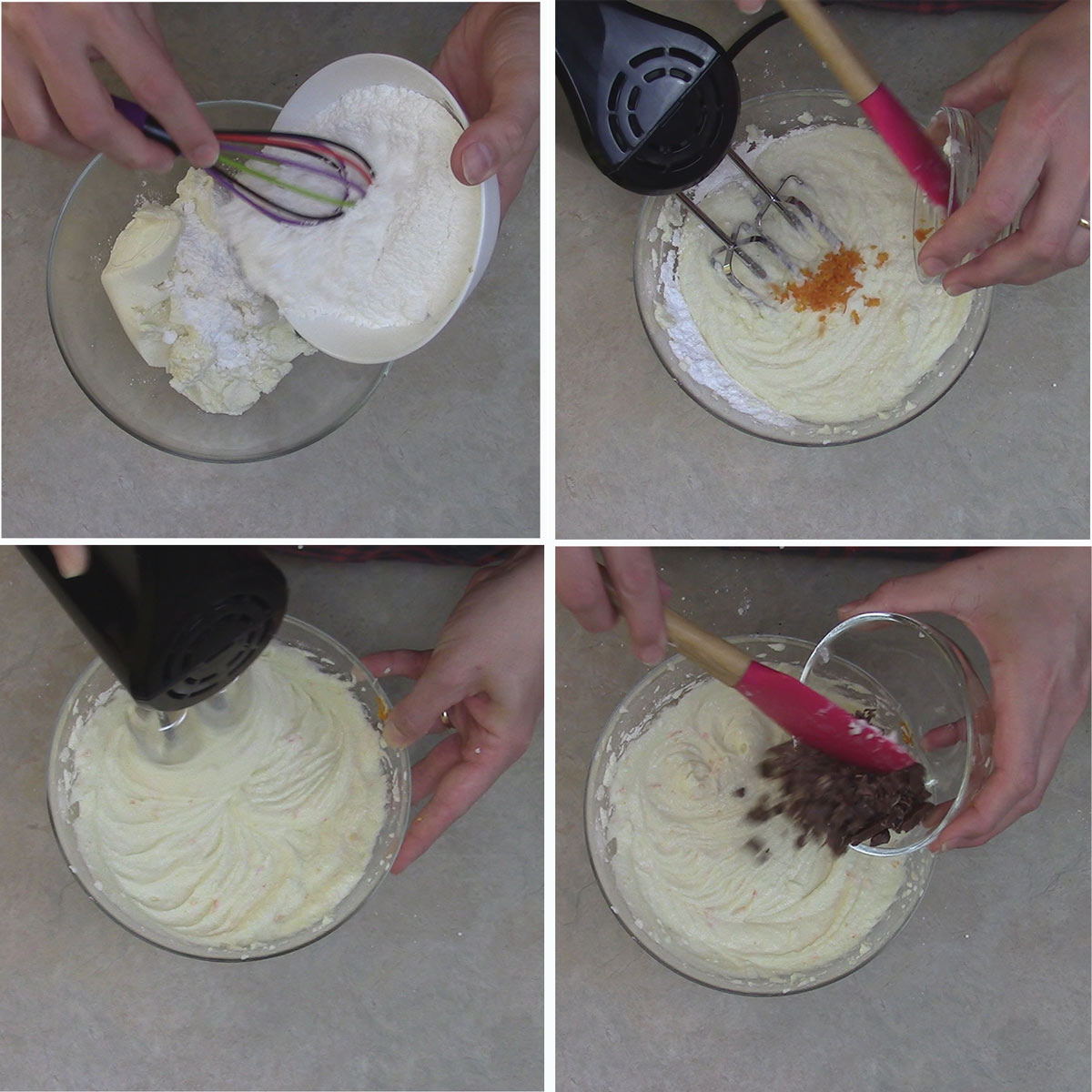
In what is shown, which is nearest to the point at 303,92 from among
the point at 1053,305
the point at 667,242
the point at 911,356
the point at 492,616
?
the point at 667,242

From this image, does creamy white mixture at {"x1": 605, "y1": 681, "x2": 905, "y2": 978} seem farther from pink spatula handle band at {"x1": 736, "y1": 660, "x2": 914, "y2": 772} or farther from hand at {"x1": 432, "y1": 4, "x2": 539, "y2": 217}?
hand at {"x1": 432, "y1": 4, "x2": 539, "y2": 217}

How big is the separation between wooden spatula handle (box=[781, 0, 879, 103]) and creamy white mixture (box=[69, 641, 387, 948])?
2.43ft

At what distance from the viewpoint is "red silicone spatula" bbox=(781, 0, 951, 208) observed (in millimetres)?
714

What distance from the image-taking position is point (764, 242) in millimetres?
883

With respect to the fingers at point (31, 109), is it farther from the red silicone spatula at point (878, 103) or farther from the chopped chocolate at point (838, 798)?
the chopped chocolate at point (838, 798)

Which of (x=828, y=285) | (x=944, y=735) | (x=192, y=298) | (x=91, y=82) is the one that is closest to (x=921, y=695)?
(x=944, y=735)

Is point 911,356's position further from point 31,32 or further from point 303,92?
point 31,32

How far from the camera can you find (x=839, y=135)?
882 millimetres

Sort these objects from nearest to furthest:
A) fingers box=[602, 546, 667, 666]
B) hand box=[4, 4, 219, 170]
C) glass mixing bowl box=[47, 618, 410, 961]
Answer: hand box=[4, 4, 219, 170], fingers box=[602, 546, 667, 666], glass mixing bowl box=[47, 618, 410, 961]

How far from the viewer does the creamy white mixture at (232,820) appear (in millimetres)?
928

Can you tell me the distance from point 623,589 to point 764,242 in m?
0.36

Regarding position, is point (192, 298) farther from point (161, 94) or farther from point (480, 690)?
point (480, 690)

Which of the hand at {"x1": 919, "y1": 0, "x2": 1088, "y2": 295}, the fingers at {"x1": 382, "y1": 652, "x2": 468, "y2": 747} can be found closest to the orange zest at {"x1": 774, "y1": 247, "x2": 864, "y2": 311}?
the hand at {"x1": 919, "y1": 0, "x2": 1088, "y2": 295}

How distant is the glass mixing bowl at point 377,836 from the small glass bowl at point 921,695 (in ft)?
1.39
